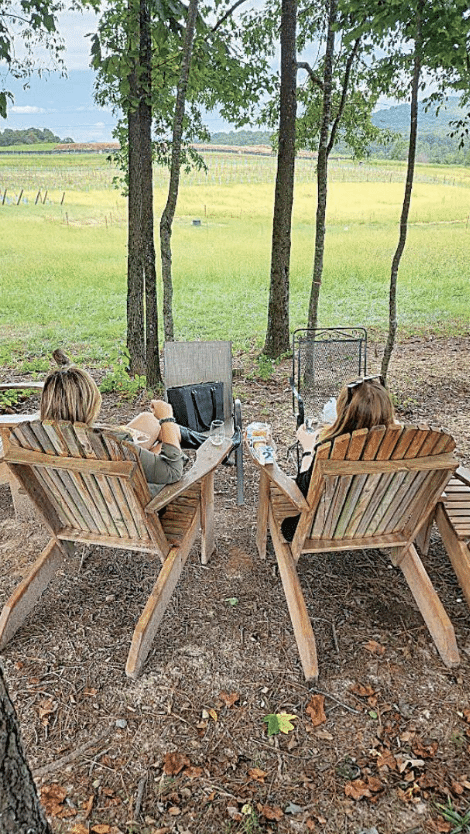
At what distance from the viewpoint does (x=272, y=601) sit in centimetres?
298

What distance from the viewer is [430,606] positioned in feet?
8.49

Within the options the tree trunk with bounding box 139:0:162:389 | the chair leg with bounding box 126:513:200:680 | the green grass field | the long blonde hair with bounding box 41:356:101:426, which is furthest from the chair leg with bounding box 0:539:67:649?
the green grass field

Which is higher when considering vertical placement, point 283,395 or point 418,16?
point 418,16

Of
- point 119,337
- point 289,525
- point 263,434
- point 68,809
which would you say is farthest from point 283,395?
point 68,809

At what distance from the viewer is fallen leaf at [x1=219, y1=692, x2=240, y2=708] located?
2.36 m

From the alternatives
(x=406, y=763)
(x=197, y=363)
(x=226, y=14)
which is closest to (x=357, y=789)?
(x=406, y=763)

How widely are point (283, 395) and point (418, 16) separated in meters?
3.50

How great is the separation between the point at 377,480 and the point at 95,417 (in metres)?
1.25

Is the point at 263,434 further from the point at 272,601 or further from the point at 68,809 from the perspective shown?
the point at 68,809

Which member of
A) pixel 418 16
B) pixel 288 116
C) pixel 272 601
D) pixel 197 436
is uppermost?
pixel 418 16

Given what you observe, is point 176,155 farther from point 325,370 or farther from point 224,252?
point 224,252

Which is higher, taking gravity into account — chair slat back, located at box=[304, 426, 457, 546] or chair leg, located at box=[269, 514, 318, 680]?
chair slat back, located at box=[304, 426, 457, 546]

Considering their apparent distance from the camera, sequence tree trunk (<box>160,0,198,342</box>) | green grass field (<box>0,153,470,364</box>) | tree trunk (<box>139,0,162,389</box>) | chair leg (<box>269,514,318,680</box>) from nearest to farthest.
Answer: chair leg (<box>269,514,318,680</box>)
tree trunk (<box>160,0,198,342</box>)
tree trunk (<box>139,0,162,389</box>)
green grass field (<box>0,153,470,364</box>)

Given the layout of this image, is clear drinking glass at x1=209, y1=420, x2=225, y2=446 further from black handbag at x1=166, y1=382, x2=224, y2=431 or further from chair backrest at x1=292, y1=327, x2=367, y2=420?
chair backrest at x1=292, y1=327, x2=367, y2=420
